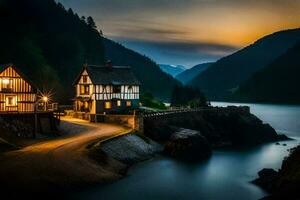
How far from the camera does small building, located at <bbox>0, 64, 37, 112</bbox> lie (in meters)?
59.1

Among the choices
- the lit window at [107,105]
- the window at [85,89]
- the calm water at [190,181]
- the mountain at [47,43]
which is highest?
the mountain at [47,43]

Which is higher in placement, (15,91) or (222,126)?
(15,91)

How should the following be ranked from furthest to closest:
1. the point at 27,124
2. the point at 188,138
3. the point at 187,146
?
the point at 188,138
the point at 187,146
the point at 27,124

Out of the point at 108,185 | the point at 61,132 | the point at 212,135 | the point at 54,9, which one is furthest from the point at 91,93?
the point at 54,9

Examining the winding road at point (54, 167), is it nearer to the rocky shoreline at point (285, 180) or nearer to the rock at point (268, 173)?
the rocky shoreline at point (285, 180)

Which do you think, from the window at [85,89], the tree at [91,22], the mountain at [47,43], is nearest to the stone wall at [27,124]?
the window at [85,89]

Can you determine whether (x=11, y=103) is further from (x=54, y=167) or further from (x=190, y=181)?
(x=190, y=181)

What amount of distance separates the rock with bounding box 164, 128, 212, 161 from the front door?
25157 mm

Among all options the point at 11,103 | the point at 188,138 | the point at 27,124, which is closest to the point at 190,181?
the point at 188,138

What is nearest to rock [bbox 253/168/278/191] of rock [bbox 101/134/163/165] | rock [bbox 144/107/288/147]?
rock [bbox 101/134/163/165]

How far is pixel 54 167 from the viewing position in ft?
142

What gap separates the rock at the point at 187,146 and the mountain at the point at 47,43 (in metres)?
48.6

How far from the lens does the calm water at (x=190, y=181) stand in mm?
43812

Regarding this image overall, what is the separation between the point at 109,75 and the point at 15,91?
30971mm
